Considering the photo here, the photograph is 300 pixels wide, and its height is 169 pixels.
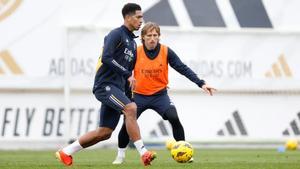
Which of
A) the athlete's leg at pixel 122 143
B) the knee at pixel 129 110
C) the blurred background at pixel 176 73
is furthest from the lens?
the blurred background at pixel 176 73

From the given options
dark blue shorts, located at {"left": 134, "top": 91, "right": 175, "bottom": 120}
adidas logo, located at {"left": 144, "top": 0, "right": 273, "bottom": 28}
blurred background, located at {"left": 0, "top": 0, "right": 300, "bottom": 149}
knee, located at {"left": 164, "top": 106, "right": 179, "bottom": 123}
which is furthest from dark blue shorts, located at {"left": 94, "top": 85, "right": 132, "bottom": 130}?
adidas logo, located at {"left": 144, "top": 0, "right": 273, "bottom": 28}

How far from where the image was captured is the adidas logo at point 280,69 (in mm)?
26375

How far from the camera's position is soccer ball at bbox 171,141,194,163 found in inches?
580

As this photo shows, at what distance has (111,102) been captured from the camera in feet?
45.9

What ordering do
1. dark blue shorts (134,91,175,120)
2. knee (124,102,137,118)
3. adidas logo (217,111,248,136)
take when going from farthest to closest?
1. adidas logo (217,111,248,136)
2. dark blue shorts (134,91,175,120)
3. knee (124,102,137,118)

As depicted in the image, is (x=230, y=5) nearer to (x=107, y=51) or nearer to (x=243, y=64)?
(x=243, y=64)

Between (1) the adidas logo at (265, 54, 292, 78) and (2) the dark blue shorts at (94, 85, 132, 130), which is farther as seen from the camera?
(1) the adidas logo at (265, 54, 292, 78)

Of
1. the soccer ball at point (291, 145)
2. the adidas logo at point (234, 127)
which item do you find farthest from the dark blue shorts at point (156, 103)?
the adidas logo at point (234, 127)

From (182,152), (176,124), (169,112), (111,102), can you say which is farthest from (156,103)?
(111,102)

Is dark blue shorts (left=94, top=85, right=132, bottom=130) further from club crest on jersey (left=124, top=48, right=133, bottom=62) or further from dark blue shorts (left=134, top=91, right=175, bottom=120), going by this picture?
dark blue shorts (left=134, top=91, right=175, bottom=120)

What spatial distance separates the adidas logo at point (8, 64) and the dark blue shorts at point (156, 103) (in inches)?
357

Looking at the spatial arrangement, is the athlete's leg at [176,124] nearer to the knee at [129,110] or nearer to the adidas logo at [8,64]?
the knee at [129,110]

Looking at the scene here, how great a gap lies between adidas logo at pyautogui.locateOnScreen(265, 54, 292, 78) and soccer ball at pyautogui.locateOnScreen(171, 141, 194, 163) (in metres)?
11.8

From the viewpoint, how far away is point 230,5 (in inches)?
1039
